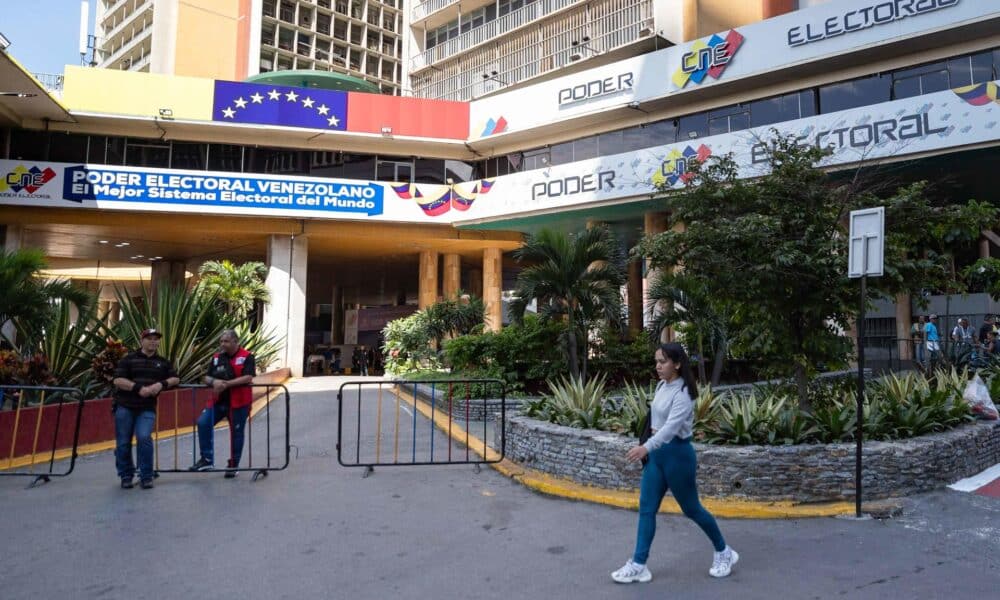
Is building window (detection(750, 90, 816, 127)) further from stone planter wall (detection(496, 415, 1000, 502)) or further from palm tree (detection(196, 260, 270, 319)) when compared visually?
palm tree (detection(196, 260, 270, 319))

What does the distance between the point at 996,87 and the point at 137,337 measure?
1780 cm

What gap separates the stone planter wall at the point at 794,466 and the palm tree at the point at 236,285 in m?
17.6

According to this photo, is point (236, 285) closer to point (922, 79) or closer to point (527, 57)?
point (527, 57)

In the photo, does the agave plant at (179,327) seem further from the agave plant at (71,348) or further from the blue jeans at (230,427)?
the blue jeans at (230,427)

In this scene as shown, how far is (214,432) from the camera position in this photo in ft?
33.3

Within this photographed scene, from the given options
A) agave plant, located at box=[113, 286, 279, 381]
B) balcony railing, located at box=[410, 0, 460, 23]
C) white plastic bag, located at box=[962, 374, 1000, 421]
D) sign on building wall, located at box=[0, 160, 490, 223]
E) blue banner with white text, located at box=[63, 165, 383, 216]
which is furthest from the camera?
balcony railing, located at box=[410, 0, 460, 23]

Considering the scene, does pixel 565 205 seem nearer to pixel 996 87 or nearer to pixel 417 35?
pixel 996 87

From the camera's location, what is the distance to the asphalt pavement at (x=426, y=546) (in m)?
4.04

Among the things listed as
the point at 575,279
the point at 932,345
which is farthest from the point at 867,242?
the point at 932,345

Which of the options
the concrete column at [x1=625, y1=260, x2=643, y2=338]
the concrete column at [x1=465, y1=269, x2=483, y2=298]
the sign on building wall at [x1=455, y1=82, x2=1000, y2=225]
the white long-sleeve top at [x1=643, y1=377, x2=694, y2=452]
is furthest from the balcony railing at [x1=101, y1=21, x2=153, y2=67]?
the white long-sleeve top at [x1=643, y1=377, x2=694, y2=452]

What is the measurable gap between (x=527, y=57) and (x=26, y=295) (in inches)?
1044

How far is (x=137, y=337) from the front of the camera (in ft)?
35.5

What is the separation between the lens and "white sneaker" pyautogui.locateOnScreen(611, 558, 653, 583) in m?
4.09

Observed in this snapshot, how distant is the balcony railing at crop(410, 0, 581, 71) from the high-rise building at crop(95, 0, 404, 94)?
19.9 m
